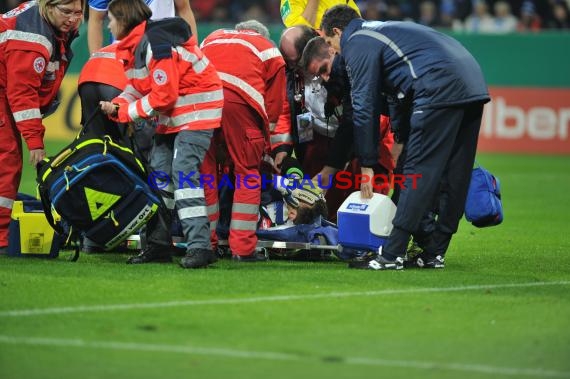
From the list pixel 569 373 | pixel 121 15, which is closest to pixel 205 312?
pixel 569 373

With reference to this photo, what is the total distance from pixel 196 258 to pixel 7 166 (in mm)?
1855

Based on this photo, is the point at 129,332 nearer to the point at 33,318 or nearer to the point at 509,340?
the point at 33,318

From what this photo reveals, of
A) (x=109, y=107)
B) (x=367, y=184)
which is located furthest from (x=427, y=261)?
(x=109, y=107)

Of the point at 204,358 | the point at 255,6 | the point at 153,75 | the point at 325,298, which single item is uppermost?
the point at 153,75

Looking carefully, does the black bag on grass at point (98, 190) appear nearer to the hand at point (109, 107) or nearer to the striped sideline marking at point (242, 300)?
the hand at point (109, 107)

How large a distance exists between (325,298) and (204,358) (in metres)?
1.69

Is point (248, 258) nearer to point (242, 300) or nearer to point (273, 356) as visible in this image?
Result: point (242, 300)

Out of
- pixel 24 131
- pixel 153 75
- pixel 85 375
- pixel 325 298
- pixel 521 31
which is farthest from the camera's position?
pixel 521 31

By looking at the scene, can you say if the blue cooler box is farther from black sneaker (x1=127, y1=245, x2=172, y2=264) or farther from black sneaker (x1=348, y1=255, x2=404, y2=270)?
black sneaker (x1=127, y1=245, x2=172, y2=264)

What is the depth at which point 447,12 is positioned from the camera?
23641 millimetres

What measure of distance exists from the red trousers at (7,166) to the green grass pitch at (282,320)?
45 cm

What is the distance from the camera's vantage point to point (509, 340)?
19.6 feet

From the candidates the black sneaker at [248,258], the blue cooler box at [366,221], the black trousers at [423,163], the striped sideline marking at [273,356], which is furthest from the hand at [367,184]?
the striped sideline marking at [273,356]

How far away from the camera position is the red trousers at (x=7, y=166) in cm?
902
